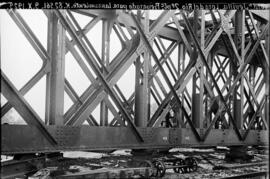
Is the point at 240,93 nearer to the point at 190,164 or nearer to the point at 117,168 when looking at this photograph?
the point at 190,164

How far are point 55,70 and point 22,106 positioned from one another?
1043mm

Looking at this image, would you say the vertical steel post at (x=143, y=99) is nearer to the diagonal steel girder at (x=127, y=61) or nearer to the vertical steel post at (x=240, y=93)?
the diagonal steel girder at (x=127, y=61)

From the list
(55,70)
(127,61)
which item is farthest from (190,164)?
(55,70)

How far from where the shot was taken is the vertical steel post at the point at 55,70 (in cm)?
671

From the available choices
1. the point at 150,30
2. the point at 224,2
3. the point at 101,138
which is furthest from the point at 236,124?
the point at 224,2

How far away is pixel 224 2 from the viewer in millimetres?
3939

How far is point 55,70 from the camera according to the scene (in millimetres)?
6734

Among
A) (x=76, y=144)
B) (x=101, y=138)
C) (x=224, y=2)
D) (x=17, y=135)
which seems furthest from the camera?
(x=101, y=138)

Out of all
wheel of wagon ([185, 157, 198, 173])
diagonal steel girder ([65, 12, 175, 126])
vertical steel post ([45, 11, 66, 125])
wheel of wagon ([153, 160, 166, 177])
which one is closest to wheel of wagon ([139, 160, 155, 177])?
wheel of wagon ([153, 160, 166, 177])

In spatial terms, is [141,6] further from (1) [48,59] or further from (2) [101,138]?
(2) [101,138]

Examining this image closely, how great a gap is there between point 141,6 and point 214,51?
11910mm

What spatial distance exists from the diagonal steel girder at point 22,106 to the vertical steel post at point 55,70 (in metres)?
0.37

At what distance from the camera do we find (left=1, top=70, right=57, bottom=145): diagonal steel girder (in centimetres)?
582

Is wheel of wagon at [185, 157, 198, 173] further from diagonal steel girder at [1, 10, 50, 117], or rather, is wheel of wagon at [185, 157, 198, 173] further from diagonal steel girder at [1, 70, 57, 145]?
diagonal steel girder at [1, 10, 50, 117]
